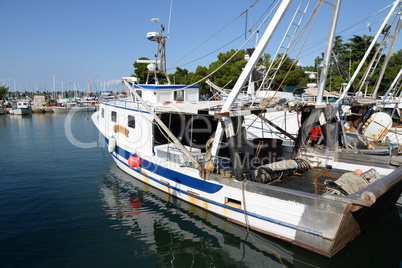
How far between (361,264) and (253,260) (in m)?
2.52

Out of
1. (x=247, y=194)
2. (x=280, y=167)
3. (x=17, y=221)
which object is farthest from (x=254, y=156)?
(x=17, y=221)

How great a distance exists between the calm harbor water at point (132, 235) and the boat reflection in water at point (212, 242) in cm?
2

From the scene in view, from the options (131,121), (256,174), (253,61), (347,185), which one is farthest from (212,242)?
(131,121)

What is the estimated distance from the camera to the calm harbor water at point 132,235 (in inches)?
262

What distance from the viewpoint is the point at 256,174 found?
8078mm

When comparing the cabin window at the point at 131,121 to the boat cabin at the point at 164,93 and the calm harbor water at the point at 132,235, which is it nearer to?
the boat cabin at the point at 164,93

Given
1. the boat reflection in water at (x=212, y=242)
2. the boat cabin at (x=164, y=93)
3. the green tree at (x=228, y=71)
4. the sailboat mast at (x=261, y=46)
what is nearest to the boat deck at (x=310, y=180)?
the boat reflection in water at (x=212, y=242)

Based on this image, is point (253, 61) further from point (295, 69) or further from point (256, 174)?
point (295, 69)

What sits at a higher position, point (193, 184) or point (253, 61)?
point (253, 61)

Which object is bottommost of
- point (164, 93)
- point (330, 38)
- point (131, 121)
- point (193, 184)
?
point (193, 184)

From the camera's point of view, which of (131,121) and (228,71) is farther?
(228,71)

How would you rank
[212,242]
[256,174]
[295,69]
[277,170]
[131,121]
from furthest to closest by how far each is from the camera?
1. [295,69]
2. [131,121]
3. [277,170]
4. [256,174]
5. [212,242]

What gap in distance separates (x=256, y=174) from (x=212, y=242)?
89.3 inches

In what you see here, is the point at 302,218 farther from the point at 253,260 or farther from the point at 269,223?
the point at 253,260
